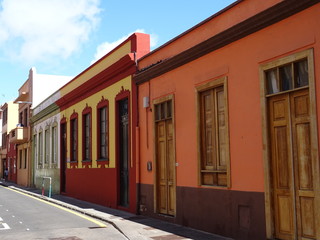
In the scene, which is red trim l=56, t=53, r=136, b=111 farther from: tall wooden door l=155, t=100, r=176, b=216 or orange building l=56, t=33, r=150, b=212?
tall wooden door l=155, t=100, r=176, b=216

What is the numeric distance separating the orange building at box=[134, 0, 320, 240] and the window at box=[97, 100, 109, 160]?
14.2 feet

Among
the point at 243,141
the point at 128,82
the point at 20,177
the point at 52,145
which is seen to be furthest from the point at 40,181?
the point at 243,141

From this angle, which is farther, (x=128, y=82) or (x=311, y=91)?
(x=128, y=82)

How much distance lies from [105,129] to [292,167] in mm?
9974

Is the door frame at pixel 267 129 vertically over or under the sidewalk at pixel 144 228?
over

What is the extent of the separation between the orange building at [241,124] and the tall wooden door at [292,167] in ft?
0.05

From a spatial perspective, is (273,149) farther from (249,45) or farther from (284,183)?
(249,45)

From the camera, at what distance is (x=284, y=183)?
7219 millimetres

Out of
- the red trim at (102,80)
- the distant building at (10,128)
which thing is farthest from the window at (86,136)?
the distant building at (10,128)

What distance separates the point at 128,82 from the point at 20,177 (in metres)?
23.4

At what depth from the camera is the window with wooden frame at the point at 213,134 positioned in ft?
29.1

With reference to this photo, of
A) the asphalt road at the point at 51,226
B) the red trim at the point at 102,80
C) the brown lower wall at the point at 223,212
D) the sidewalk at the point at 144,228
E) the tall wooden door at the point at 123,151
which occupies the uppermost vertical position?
the red trim at the point at 102,80

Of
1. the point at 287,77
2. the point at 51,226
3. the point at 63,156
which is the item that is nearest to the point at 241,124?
the point at 287,77

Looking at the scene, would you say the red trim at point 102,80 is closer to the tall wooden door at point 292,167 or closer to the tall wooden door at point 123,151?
the tall wooden door at point 123,151
